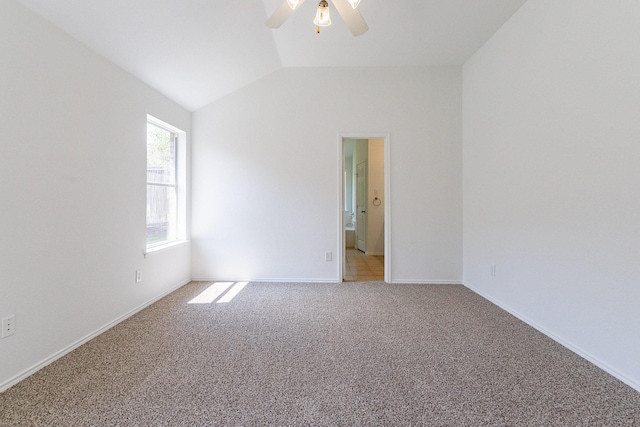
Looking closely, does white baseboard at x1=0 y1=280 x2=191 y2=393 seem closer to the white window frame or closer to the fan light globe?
the white window frame

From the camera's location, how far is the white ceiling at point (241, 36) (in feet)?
6.79

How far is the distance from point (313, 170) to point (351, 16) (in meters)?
1.93

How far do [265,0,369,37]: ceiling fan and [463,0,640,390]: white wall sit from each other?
1524mm

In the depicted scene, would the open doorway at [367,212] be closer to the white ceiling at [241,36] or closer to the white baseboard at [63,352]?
the white ceiling at [241,36]

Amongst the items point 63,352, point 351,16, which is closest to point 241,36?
point 351,16

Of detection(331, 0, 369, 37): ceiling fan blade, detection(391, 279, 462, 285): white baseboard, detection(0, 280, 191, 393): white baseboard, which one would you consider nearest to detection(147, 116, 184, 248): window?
detection(0, 280, 191, 393): white baseboard

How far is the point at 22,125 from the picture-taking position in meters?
1.68

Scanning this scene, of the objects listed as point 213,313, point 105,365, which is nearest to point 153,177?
point 213,313

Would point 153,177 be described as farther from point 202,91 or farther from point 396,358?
point 396,358

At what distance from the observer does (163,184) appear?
10.8ft

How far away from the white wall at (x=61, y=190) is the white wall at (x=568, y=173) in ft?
11.8

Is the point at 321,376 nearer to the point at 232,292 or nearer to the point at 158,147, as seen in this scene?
the point at 232,292

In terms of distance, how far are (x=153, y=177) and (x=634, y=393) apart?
419 cm

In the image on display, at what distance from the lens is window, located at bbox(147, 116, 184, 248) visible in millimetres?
3101
